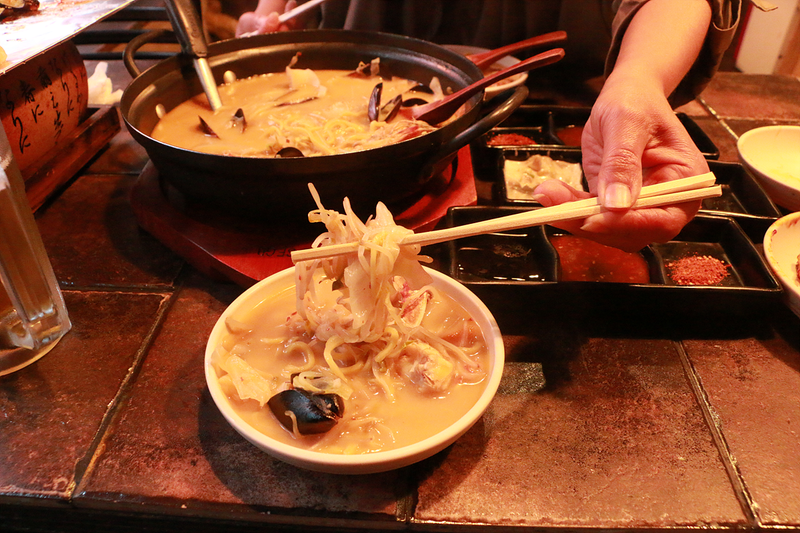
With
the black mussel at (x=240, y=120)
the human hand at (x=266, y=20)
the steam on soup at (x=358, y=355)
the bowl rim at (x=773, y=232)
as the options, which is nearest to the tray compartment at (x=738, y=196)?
the bowl rim at (x=773, y=232)

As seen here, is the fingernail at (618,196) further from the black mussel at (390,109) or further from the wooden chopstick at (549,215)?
the black mussel at (390,109)

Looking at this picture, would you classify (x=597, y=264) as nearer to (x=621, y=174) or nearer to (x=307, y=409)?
(x=621, y=174)

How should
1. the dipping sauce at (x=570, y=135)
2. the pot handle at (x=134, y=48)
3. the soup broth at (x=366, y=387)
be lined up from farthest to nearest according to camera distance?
1. the dipping sauce at (x=570, y=135)
2. the pot handle at (x=134, y=48)
3. the soup broth at (x=366, y=387)

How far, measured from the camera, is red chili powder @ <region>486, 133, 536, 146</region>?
7.61ft

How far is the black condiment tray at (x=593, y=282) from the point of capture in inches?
55.8

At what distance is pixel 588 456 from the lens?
1176 mm

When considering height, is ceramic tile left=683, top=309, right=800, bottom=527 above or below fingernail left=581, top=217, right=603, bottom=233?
below

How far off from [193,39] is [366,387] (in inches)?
64.2

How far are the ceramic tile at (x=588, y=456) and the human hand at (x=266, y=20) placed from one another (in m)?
2.09

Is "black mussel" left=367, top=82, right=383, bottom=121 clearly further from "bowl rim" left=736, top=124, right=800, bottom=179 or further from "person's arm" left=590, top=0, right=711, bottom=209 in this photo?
"bowl rim" left=736, top=124, right=800, bottom=179

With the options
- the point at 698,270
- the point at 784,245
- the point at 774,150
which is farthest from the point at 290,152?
the point at 774,150

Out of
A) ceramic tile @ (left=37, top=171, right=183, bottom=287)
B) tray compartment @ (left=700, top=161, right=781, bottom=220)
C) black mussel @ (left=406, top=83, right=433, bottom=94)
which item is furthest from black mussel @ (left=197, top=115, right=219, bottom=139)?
tray compartment @ (left=700, top=161, right=781, bottom=220)

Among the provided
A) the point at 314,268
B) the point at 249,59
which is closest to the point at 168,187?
the point at 249,59

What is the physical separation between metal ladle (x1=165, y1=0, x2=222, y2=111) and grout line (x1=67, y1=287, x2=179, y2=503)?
983 mm
